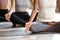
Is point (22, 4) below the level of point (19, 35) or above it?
above

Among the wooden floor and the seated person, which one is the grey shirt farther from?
the wooden floor

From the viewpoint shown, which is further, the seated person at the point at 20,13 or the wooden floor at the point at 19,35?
the seated person at the point at 20,13

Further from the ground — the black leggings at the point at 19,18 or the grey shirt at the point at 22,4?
the grey shirt at the point at 22,4

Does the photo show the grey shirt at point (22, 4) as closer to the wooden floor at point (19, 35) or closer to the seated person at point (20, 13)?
the seated person at point (20, 13)

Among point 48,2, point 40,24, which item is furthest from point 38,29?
point 48,2

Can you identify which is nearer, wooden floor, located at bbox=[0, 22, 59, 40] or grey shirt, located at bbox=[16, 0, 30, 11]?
wooden floor, located at bbox=[0, 22, 59, 40]

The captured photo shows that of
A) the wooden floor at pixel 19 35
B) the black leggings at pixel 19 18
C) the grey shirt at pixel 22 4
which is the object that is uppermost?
the grey shirt at pixel 22 4

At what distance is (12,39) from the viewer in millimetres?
795

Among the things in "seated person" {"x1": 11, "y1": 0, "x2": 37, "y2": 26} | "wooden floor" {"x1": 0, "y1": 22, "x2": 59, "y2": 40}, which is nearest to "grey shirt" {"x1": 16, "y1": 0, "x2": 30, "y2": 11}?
"seated person" {"x1": 11, "y1": 0, "x2": 37, "y2": 26}

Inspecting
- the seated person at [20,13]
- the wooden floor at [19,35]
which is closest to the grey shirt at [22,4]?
the seated person at [20,13]

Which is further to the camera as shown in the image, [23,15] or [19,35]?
[23,15]

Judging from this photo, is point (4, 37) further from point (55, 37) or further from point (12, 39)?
point (55, 37)

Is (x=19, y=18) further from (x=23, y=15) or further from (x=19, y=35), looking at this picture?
(x=19, y=35)

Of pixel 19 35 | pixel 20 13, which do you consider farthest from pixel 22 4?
pixel 19 35
